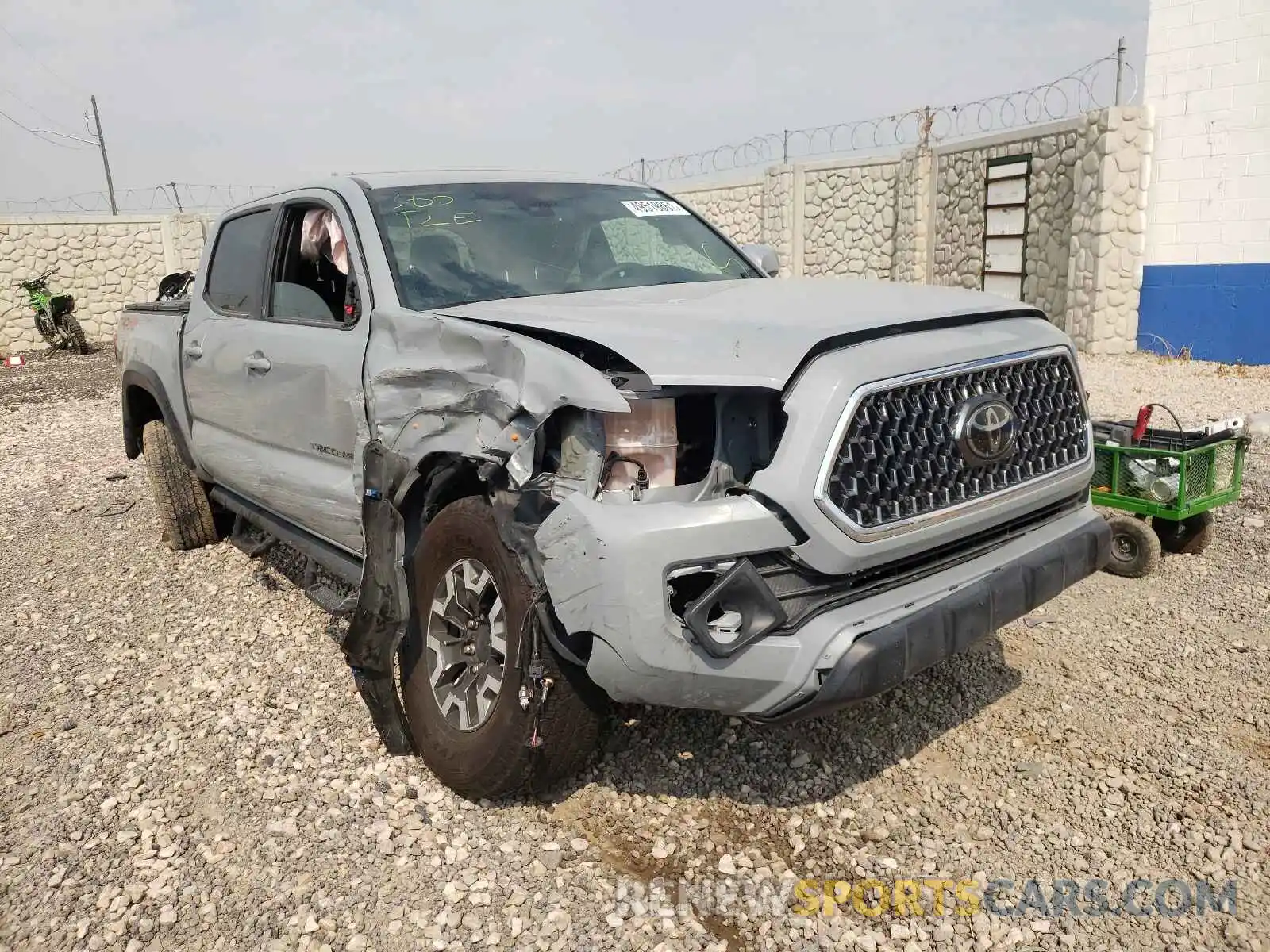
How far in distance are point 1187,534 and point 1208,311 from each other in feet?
23.4

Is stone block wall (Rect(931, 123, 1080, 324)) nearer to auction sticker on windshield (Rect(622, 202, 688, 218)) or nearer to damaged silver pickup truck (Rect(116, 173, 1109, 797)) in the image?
auction sticker on windshield (Rect(622, 202, 688, 218))

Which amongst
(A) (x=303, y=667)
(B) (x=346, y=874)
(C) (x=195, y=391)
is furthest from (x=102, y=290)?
(B) (x=346, y=874)

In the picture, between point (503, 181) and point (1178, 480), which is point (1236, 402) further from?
point (503, 181)

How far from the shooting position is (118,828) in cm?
288

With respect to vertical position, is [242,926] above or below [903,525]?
below

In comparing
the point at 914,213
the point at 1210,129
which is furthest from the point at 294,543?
the point at 914,213

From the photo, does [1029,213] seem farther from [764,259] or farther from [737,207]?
[764,259]

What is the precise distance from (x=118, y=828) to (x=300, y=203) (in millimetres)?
2386

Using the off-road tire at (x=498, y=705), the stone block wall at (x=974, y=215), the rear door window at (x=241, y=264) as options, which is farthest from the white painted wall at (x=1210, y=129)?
the off-road tire at (x=498, y=705)

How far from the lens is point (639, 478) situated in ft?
7.92

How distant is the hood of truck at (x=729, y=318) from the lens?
232 centimetres

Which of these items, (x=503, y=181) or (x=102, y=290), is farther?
(x=102, y=290)

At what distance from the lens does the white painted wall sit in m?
9.86

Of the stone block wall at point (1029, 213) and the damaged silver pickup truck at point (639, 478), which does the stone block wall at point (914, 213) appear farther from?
the damaged silver pickup truck at point (639, 478)
